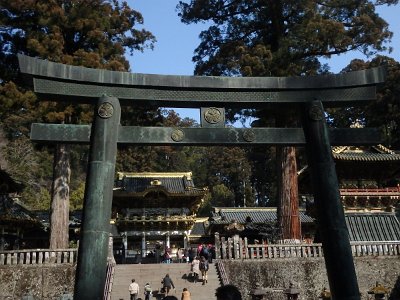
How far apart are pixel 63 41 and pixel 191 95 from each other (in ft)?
40.1

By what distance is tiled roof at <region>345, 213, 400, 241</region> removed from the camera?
20.3 metres

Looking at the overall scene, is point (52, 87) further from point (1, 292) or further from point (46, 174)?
point (46, 174)

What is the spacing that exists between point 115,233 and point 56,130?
30232 millimetres

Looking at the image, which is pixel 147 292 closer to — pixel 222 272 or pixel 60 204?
pixel 222 272

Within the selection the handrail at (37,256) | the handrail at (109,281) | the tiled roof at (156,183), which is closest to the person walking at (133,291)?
the handrail at (109,281)

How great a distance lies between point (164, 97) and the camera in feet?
26.4

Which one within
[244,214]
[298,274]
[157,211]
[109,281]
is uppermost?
[244,214]

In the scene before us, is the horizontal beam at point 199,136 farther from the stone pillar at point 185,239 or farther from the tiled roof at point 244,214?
the tiled roof at point 244,214

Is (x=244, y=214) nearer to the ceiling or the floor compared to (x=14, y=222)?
nearer to the ceiling

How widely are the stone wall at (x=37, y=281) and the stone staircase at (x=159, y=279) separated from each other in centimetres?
167

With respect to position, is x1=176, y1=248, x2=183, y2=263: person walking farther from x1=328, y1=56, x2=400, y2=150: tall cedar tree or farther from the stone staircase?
x1=328, y1=56, x2=400, y2=150: tall cedar tree

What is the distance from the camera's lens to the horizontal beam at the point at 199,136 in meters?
7.71

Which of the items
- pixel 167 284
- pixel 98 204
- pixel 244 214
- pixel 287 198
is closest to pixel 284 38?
pixel 287 198

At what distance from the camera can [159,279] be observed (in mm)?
17406
